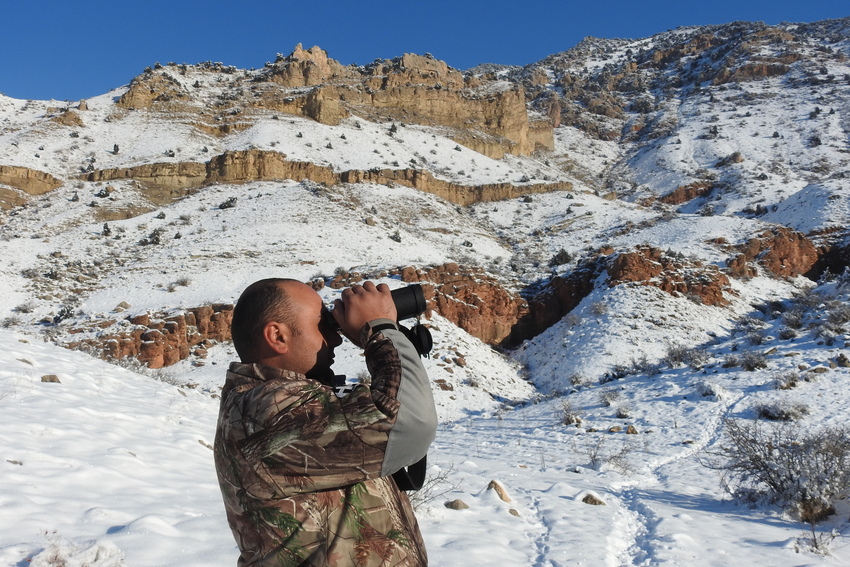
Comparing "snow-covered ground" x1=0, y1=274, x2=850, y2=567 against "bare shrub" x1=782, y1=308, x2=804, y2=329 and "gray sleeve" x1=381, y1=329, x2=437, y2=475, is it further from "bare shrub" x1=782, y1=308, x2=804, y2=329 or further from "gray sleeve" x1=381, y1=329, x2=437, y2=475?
"bare shrub" x1=782, y1=308, x2=804, y2=329

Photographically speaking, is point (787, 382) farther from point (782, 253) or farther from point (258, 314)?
point (782, 253)

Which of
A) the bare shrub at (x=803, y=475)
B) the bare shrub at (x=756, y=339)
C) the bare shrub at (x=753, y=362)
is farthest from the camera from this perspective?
the bare shrub at (x=756, y=339)

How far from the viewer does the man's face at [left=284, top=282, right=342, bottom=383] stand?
1398mm

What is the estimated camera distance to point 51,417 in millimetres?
4789

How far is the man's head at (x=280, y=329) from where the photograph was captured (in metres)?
1.39

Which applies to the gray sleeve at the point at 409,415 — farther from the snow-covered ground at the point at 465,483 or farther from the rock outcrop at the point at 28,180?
the rock outcrop at the point at 28,180

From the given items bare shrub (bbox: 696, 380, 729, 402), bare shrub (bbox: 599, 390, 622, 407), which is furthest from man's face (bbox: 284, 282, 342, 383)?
bare shrub (bbox: 696, 380, 729, 402)

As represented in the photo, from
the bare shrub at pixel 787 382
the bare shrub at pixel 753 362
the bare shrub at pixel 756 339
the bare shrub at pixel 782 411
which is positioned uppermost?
the bare shrub at pixel 756 339

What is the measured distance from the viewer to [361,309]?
1402mm

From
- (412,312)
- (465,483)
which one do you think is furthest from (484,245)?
(412,312)

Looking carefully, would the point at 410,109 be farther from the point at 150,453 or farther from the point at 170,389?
the point at 150,453

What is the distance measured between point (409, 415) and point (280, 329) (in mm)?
462

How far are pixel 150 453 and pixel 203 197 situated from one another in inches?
1154

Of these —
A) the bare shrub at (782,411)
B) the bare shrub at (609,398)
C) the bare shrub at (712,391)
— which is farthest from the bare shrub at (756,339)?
the bare shrub at (609,398)
